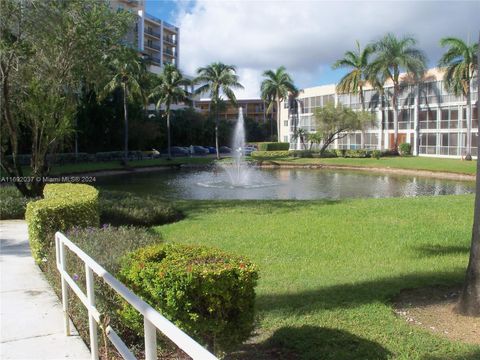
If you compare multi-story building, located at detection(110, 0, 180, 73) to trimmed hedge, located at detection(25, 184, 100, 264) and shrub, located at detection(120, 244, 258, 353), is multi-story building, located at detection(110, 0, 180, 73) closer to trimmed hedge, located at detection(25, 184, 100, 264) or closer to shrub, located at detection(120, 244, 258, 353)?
trimmed hedge, located at detection(25, 184, 100, 264)

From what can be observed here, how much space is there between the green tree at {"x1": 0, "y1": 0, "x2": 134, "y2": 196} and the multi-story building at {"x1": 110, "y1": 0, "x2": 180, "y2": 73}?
71287 millimetres

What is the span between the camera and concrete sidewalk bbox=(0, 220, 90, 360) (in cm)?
423

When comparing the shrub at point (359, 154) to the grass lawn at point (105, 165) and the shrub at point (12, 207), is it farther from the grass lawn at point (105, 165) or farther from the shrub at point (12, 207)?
the shrub at point (12, 207)

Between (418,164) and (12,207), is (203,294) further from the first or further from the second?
(418,164)

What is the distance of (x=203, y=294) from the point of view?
3502 mm

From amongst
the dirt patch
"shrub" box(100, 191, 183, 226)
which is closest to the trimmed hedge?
"shrub" box(100, 191, 183, 226)

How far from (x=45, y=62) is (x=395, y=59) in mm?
39804

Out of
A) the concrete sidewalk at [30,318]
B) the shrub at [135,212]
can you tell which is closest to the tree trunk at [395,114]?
the shrub at [135,212]

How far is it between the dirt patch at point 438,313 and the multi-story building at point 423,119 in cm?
3810

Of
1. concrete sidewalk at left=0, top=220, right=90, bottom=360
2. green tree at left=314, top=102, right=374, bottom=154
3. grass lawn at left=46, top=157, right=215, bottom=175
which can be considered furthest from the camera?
green tree at left=314, top=102, right=374, bottom=154

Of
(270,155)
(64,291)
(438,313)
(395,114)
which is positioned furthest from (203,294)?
(270,155)

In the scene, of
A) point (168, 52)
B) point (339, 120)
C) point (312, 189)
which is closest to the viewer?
point (312, 189)

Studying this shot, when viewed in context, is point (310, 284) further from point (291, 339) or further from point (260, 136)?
point (260, 136)

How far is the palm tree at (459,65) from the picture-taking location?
130 ft
